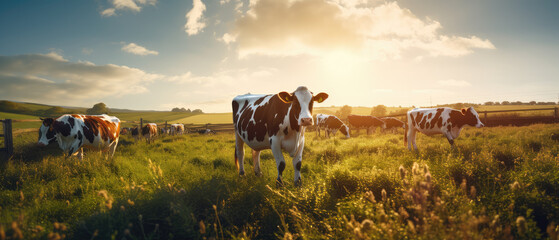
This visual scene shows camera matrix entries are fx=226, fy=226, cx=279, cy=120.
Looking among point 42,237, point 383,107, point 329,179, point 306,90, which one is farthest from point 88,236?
point 383,107

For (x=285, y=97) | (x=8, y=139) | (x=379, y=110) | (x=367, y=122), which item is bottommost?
(x=367, y=122)

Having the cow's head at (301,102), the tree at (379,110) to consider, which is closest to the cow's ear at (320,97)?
the cow's head at (301,102)

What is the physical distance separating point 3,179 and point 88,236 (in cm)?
408

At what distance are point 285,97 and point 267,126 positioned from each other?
77cm

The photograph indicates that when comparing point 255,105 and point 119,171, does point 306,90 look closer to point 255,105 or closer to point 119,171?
point 255,105

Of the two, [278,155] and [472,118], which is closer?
[278,155]

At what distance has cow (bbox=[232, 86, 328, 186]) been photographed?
4027 millimetres

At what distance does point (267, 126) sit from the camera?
461 centimetres

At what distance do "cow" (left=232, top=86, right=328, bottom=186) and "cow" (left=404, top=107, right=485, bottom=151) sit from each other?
636 centimetres

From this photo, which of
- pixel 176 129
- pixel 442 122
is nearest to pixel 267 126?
pixel 442 122

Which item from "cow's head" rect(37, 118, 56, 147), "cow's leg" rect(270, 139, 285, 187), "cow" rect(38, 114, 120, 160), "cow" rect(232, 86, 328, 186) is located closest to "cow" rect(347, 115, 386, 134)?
"cow" rect(232, 86, 328, 186)

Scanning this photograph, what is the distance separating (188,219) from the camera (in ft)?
7.14

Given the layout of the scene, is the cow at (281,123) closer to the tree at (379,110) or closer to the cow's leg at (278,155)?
the cow's leg at (278,155)

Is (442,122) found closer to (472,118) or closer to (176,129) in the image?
(472,118)
